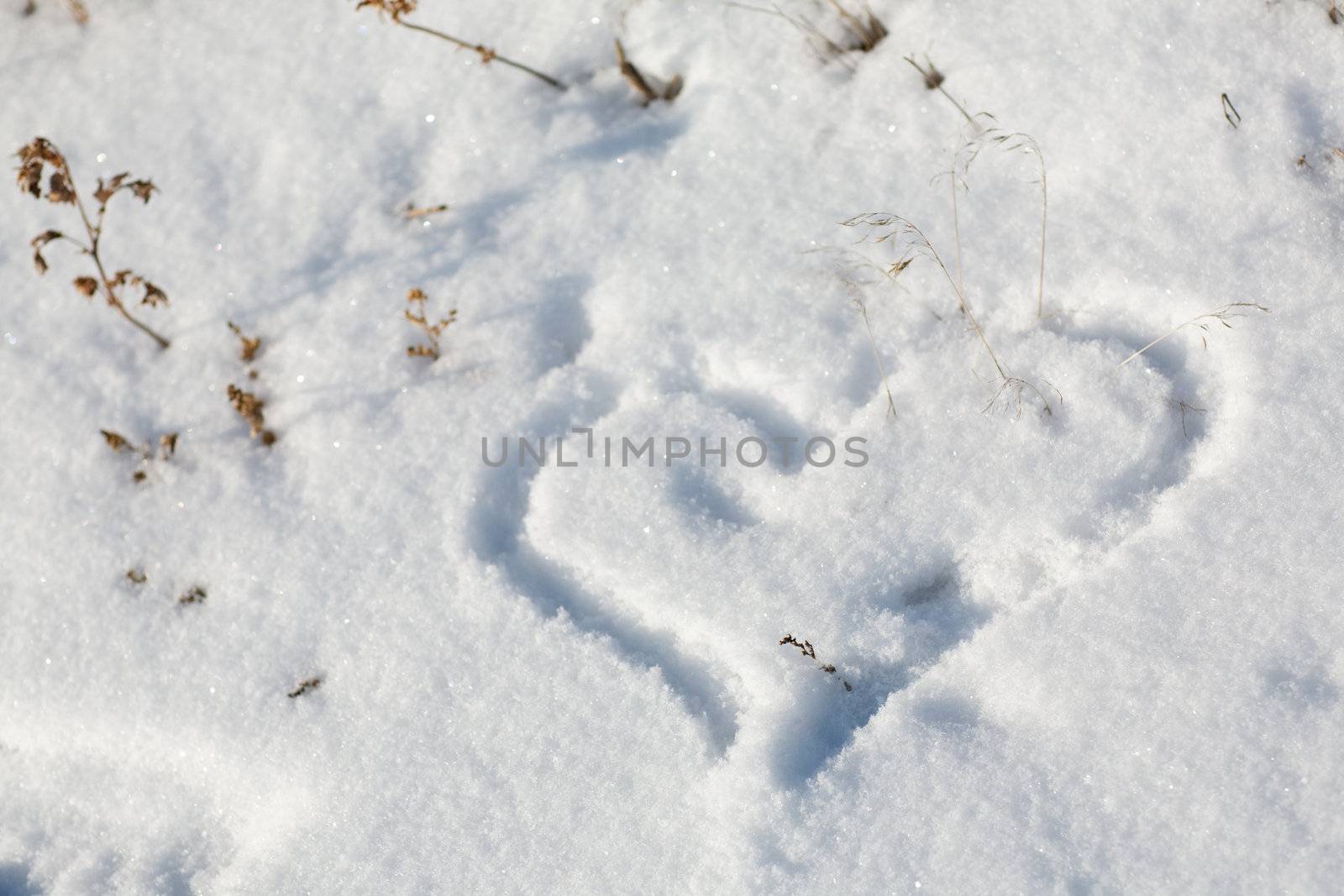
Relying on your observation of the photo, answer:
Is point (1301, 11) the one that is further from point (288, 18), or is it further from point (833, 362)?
point (288, 18)

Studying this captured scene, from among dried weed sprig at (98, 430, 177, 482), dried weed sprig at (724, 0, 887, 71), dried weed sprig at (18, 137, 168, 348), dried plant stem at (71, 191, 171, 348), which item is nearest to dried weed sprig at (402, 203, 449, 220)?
dried weed sprig at (18, 137, 168, 348)

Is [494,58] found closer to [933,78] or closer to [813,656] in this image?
[933,78]

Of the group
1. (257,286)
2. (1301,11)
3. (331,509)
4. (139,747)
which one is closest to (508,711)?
(331,509)

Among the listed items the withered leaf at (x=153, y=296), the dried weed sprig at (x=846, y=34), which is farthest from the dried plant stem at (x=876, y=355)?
the withered leaf at (x=153, y=296)

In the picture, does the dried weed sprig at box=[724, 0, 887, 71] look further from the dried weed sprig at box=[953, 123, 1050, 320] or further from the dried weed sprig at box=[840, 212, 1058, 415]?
the dried weed sprig at box=[840, 212, 1058, 415]

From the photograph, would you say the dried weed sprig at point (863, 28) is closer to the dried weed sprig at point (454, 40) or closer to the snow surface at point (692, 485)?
the snow surface at point (692, 485)

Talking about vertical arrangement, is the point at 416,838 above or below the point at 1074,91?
below

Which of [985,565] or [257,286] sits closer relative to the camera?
[985,565]

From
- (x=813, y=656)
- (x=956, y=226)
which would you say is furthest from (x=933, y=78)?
(x=813, y=656)
